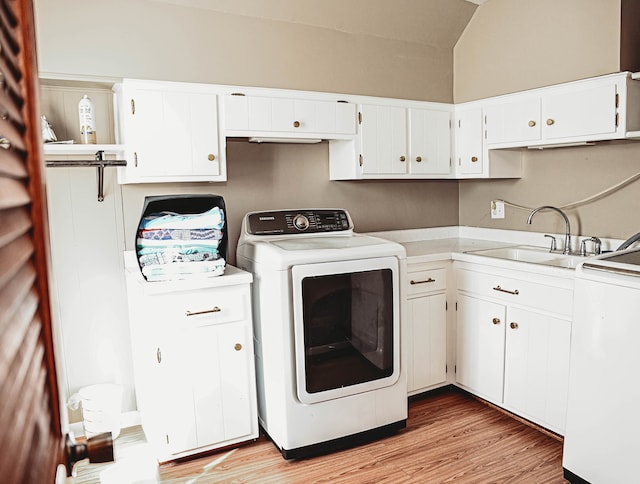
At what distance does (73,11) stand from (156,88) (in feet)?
1.77

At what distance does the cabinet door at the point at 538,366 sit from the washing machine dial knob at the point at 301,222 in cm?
124

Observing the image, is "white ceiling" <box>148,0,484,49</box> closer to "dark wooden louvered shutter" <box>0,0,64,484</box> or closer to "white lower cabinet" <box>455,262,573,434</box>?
"white lower cabinet" <box>455,262,573,434</box>

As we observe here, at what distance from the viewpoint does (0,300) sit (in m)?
0.38

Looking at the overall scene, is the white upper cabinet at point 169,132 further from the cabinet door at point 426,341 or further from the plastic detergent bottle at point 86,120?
the cabinet door at point 426,341

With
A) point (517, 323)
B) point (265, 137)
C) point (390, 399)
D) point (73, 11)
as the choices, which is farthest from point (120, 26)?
point (517, 323)

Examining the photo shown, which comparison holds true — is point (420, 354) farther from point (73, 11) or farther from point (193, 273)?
point (73, 11)

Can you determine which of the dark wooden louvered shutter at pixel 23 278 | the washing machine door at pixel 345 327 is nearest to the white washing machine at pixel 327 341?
the washing machine door at pixel 345 327

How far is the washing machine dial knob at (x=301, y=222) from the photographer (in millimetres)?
3035

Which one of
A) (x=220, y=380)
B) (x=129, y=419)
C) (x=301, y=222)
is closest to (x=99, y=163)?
(x=301, y=222)

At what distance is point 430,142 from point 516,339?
4.63 ft

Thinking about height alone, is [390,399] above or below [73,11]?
below

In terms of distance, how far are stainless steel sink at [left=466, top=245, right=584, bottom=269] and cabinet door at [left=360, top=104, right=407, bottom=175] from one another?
29.3 inches

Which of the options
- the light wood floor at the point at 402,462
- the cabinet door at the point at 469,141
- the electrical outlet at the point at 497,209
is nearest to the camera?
the light wood floor at the point at 402,462

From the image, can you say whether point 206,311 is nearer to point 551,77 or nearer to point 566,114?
point 566,114
